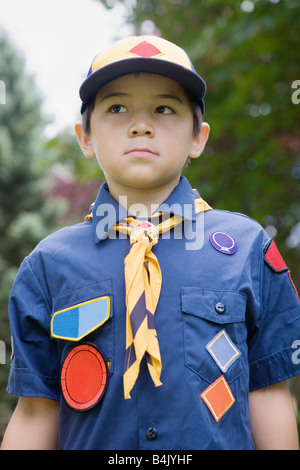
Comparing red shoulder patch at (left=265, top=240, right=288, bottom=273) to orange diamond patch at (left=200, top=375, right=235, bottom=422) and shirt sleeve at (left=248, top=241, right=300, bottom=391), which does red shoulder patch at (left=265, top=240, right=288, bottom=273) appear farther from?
orange diamond patch at (left=200, top=375, right=235, bottom=422)

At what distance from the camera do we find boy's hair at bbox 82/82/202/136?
183 centimetres

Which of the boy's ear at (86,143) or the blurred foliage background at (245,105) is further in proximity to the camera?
the blurred foliage background at (245,105)

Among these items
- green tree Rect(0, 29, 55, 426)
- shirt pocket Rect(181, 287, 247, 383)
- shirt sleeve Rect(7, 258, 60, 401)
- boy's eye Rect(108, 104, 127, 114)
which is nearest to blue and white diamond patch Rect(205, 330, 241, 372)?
shirt pocket Rect(181, 287, 247, 383)

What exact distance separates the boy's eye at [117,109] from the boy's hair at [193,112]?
0.39ft

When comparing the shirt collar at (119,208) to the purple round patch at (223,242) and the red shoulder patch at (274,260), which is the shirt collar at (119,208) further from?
the red shoulder patch at (274,260)

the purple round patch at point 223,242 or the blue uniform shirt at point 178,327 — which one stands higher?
the purple round patch at point 223,242

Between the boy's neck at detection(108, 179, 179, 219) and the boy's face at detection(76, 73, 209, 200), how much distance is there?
21 millimetres

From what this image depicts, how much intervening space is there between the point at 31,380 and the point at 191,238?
682 mm

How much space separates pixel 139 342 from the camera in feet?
4.87

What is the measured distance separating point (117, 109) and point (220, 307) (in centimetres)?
72

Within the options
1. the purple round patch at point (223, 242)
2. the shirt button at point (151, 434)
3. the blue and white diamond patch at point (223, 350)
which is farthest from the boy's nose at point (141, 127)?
the shirt button at point (151, 434)

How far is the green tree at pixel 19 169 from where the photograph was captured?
10359 mm

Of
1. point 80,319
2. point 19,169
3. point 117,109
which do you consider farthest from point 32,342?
point 19,169

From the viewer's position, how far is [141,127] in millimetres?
1654
